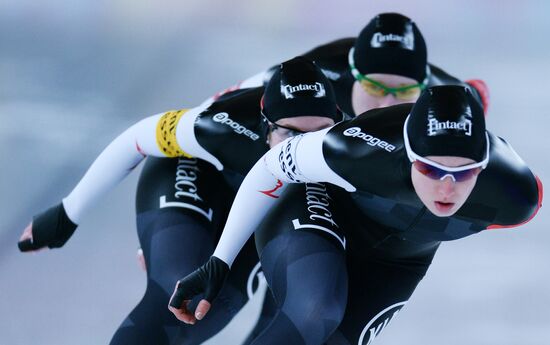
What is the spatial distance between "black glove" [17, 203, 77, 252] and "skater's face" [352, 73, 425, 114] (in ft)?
4.32


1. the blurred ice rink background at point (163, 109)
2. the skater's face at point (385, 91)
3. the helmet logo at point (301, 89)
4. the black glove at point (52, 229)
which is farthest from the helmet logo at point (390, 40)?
the black glove at point (52, 229)

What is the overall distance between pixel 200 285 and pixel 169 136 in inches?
31.1

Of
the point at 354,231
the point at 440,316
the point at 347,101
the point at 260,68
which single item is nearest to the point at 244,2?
the point at 260,68

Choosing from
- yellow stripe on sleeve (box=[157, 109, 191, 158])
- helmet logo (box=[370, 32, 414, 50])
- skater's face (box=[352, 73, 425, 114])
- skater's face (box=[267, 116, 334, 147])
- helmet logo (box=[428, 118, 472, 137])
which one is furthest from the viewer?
helmet logo (box=[370, 32, 414, 50])

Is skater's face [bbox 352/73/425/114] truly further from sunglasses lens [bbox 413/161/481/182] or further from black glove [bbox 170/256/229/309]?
sunglasses lens [bbox 413/161/481/182]

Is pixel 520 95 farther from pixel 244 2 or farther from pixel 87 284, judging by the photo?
pixel 87 284

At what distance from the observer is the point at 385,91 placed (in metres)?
4.65

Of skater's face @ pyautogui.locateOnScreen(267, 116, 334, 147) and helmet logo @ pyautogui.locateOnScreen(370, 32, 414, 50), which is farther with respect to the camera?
helmet logo @ pyautogui.locateOnScreen(370, 32, 414, 50)

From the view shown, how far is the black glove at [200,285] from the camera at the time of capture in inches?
139

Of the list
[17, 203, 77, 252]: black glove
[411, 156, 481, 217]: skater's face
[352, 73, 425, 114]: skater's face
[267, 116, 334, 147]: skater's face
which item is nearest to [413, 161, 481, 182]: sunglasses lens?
[411, 156, 481, 217]: skater's face

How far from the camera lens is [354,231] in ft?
12.4

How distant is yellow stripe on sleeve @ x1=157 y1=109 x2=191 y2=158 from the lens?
13.5ft

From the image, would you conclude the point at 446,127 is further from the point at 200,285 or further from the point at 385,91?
the point at 385,91

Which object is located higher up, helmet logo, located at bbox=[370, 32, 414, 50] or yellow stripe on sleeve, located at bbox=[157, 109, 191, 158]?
yellow stripe on sleeve, located at bbox=[157, 109, 191, 158]
